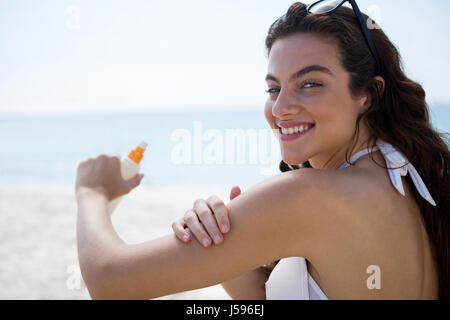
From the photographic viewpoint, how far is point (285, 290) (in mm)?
1272

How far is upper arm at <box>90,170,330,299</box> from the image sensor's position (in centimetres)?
102

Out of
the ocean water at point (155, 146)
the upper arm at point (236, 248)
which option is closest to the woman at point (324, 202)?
the upper arm at point (236, 248)

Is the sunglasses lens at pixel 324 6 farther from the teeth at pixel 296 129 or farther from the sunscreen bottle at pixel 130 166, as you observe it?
the sunscreen bottle at pixel 130 166

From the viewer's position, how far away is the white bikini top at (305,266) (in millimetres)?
1166

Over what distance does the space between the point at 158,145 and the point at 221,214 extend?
11815mm

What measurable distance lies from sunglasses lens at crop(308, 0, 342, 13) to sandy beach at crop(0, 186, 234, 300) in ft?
6.56

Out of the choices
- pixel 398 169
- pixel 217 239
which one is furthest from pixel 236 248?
pixel 398 169

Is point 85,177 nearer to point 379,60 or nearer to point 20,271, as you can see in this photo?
point 379,60

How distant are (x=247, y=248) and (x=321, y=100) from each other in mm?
574

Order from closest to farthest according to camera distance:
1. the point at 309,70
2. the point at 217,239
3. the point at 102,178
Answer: the point at 217,239 → the point at 309,70 → the point at 102,178

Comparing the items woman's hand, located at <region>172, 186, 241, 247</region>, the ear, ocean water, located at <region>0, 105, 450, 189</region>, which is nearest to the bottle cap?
woman's hand, located at <region>172, 186, 241, 247</region>

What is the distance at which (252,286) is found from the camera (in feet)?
5.65

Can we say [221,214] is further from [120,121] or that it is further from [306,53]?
[120,121]
